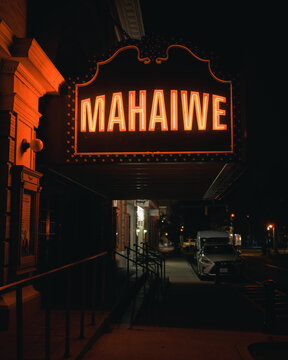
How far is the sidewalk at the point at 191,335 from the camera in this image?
5969 millimetres

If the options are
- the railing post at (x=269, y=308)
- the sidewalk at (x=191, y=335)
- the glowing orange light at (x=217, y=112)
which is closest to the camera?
the sidewalk at (x=191, y=335)

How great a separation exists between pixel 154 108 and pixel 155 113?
0.10 m

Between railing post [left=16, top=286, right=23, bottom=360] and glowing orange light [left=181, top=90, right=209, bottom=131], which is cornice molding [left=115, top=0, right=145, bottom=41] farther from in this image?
railing post [left=16, top=286, right=23, bottom=360]

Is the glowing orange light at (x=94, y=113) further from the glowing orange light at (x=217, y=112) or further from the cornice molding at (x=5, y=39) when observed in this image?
the glowing orange light at (x=217, y=112)

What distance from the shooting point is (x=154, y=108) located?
764 cm

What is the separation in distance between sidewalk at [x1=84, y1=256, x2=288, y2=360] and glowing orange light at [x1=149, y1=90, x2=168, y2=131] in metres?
3.84

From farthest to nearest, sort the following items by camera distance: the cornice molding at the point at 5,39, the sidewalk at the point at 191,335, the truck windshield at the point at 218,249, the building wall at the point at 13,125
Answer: the truck windshield at the point at 218,249
the building wall at the point at 13,125
the cornice molding at the point at 5,39
the sidewalk at the point at 191,335

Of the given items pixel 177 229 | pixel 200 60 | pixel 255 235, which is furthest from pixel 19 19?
pixel 255 235

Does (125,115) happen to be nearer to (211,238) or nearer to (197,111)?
(197,111)

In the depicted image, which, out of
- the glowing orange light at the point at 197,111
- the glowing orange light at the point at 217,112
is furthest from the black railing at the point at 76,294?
the glowing orange light at the point at 217,112

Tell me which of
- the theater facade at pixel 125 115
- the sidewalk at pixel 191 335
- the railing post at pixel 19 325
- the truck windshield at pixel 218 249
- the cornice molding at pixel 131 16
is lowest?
the sidewalk at pixel 191 335

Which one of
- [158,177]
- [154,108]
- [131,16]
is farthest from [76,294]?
[131,16]

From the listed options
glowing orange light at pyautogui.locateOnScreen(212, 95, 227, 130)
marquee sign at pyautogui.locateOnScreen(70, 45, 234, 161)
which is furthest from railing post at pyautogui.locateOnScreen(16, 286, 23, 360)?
glowing orange light at pyautogui.locateOnScreen(212, 95, 227, 130)

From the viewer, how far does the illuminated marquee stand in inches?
299
